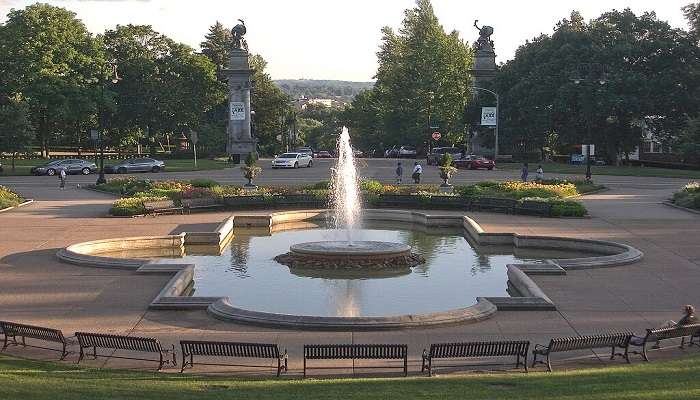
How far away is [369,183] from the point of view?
39.2 meters

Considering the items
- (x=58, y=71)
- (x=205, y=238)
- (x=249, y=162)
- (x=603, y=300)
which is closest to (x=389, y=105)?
(x=58, y=71)

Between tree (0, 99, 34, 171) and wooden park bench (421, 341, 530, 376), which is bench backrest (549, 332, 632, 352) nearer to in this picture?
wooden park bench (421, 341, 530, 376)

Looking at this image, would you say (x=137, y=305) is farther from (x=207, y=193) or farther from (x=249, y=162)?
(x=249, y=162)

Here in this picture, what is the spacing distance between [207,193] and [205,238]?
34.9 ft

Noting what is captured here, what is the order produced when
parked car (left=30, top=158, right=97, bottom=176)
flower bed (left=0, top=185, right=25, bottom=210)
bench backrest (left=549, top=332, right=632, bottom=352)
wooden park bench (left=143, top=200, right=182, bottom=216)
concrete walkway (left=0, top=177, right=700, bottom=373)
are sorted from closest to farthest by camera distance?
bench backrest (left=549, top=332, right=632, bottom=352), concrete walkway (left=0, top=177, right=700, bottom=373), wooden park bench (left=143, top=200, right=182, bottom=216), flower bed (left=0, top=185, right=25, bottom=210), parked car (left=30, top=158, right=97, bottom=176)

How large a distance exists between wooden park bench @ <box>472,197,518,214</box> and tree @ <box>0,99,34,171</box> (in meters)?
40.1

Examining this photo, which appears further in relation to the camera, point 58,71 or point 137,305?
point 58,71

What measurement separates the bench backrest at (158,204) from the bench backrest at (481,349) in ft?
75.2

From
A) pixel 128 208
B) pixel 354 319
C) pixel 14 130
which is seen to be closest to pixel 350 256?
pixel 354 319

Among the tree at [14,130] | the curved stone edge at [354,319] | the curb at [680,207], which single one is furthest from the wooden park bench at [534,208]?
the tree at [14,130]

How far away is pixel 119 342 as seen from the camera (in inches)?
496

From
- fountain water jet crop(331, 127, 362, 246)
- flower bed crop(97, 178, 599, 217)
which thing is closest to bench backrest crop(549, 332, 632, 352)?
fountain water jet crop(331, 127, 362, 246)

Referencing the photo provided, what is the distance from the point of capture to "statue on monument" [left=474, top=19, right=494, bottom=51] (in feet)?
260

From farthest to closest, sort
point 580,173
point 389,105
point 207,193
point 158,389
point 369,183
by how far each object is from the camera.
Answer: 1. point 389,105
2. point 580,173
3. point 369,183
4. point 207,193
5. point 158,389
